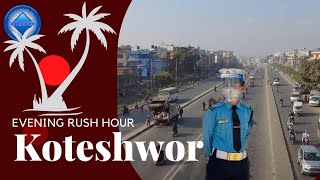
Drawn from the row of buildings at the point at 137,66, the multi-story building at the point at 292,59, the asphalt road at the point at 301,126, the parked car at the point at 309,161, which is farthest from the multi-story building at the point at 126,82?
the multi-story building at the point at 292,59

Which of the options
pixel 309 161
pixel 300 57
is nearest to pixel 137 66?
pixel 309 161

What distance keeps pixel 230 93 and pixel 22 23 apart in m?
6.79

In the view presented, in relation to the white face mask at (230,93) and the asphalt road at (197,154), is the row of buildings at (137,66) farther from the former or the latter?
the white face mask at (230,93)

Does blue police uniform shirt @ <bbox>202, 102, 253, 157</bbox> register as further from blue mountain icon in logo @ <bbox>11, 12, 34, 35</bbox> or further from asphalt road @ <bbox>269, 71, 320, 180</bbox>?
asphalt road @ <bbox>269, 71, 320, 180</bbox>

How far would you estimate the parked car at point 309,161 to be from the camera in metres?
9.32

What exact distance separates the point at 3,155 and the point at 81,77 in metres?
2.75

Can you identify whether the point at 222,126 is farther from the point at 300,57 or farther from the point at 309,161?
the point at 300,57

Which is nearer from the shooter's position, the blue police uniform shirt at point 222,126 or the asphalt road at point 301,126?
the blue police uniform shirt at point 222,126

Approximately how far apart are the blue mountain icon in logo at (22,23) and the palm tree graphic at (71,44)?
0.16 m

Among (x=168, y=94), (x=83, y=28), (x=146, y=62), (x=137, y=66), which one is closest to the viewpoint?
(x=83, y=28)

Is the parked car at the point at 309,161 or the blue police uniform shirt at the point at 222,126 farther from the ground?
the blue police uniform shirt at the point at 222,126

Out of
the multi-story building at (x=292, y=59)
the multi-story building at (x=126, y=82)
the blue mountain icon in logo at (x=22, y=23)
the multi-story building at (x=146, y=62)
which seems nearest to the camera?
the blue mountain icon in logo at (x=22, y=23)

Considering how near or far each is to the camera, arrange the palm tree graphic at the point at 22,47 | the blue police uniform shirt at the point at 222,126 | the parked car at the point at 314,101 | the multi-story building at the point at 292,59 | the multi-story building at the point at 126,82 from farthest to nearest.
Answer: the multi-story building at the point at 292,59 → the multi-story building at the point at 126,82 → the parked car at the point at 314,101 → the palm tree graphic at the point at 22,47 → the blue police uniform shirt at the point at 222,126

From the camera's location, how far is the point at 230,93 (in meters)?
2.57
